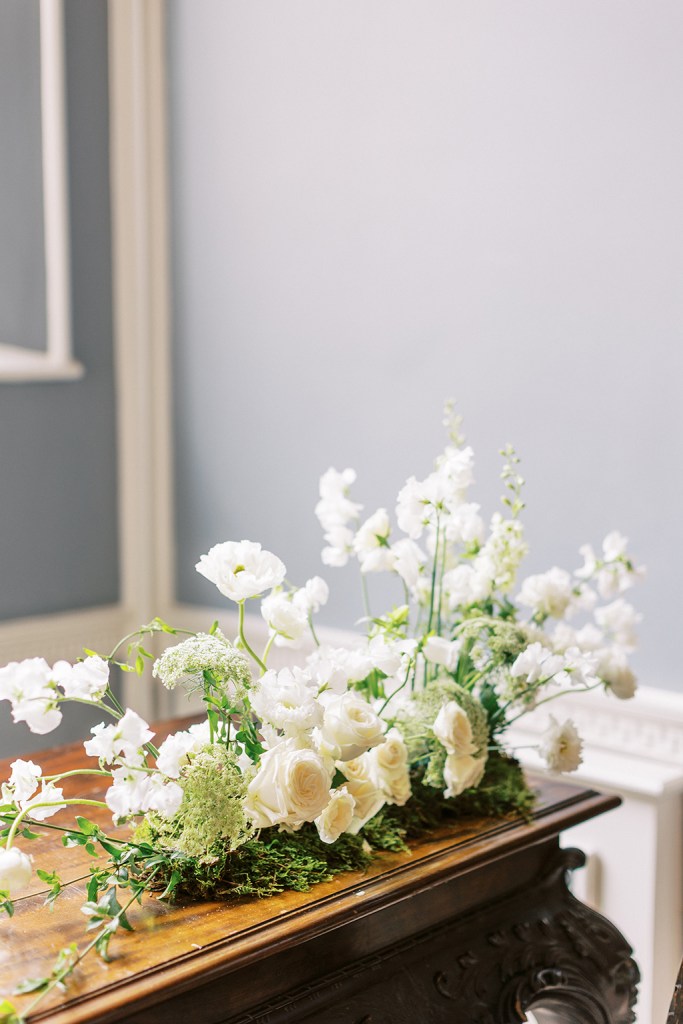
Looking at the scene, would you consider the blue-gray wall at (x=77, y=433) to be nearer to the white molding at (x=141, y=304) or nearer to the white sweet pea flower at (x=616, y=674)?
the white molding at (x=141, y=304)

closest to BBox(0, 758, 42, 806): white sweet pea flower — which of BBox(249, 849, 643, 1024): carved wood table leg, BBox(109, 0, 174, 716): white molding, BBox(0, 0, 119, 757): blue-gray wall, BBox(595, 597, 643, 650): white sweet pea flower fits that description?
BBox(249, 849, 643, 1024): carved wood table leg

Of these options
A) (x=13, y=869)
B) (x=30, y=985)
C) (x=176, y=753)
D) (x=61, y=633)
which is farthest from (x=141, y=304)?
(x=30, y=985)

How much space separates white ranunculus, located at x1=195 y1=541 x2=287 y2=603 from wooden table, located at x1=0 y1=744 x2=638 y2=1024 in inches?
14.0

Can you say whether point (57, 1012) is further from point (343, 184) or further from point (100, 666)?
point (343, 184)

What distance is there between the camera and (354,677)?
1521 mm

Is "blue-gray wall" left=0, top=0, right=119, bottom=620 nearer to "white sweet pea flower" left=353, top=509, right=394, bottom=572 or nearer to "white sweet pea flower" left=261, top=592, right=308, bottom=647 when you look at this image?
"white sweet pea flower" left=353, top=509, right=394, bottom=572

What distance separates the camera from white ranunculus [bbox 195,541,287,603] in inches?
55.1

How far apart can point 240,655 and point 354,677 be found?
20cm

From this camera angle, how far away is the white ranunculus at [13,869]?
1.23 metres

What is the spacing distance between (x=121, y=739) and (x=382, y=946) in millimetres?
425

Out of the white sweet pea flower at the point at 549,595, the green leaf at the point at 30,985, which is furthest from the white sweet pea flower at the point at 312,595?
the green leaf at the point at 30,985

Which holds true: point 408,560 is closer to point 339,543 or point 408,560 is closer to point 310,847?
point 339,543

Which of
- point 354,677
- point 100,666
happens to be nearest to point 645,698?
point 354,677

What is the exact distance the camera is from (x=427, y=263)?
2.64 metres
